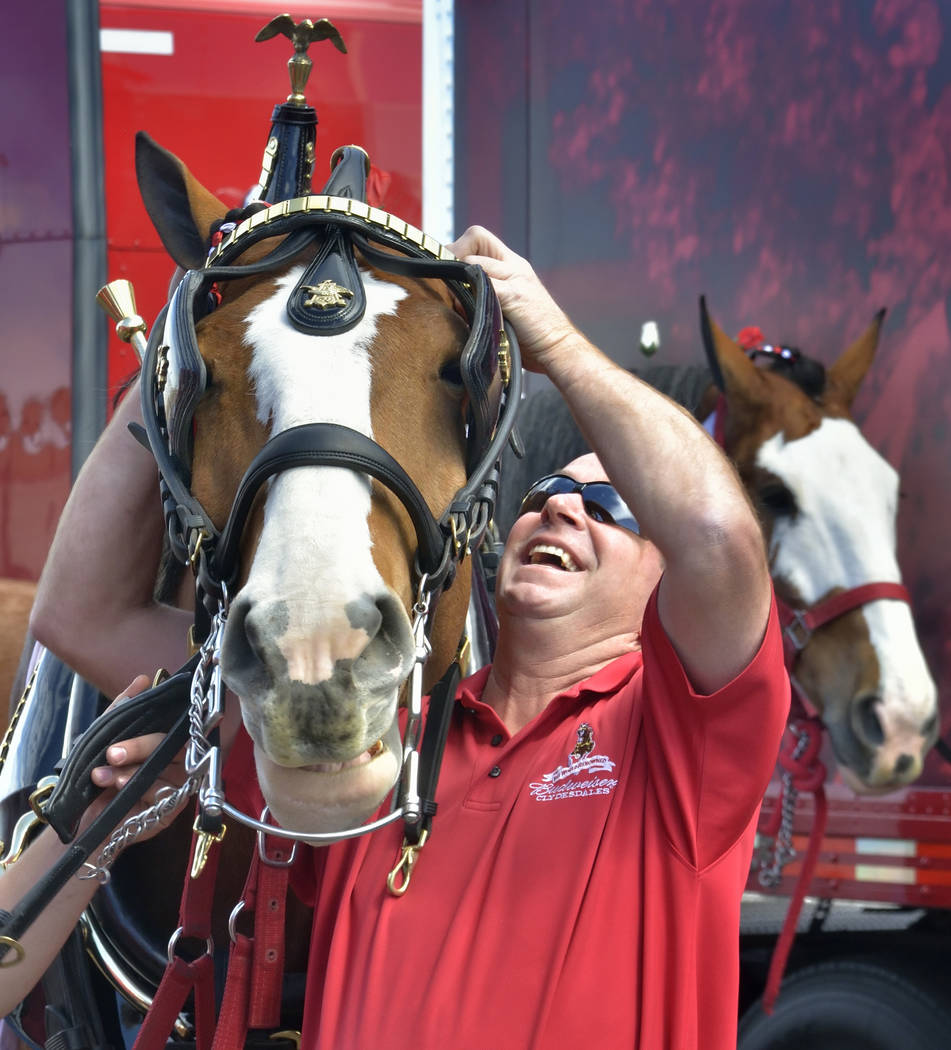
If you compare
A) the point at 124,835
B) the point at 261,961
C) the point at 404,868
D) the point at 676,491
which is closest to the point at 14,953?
the point at 124,835

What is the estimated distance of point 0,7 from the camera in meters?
3.95

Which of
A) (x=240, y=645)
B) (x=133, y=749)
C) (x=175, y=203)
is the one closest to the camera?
(x=240, y=645)

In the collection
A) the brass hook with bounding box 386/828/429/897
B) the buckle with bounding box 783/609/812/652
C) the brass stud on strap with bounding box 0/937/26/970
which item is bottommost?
the buckle with bounding box 783/609/812/652

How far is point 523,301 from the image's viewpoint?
5.80 ft

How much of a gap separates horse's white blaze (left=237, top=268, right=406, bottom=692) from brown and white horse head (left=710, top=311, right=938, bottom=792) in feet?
7.01

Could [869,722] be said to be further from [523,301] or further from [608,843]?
[523,301]

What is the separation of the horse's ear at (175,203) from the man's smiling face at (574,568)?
710 millimetres

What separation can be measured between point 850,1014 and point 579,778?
93.8 inches

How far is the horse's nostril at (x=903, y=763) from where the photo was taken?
3.33 metres

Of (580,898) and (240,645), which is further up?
(240,645)

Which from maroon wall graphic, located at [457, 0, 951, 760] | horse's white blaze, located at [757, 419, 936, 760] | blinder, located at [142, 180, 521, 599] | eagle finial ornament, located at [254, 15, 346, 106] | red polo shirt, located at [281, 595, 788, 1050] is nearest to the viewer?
blinder, located at [142, 180, 521, 599]

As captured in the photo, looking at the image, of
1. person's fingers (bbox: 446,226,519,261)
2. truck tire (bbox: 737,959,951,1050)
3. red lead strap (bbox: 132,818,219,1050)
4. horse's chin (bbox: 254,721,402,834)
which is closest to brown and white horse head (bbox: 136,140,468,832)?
horse's chin (bbox: 254,721,402,834)

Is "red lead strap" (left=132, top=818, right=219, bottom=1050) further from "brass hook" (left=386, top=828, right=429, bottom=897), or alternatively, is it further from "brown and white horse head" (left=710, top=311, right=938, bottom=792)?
"brown and white horse head" (left=710, top=311, right=938, bottom=792)

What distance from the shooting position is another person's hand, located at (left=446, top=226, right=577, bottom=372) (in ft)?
5.79
